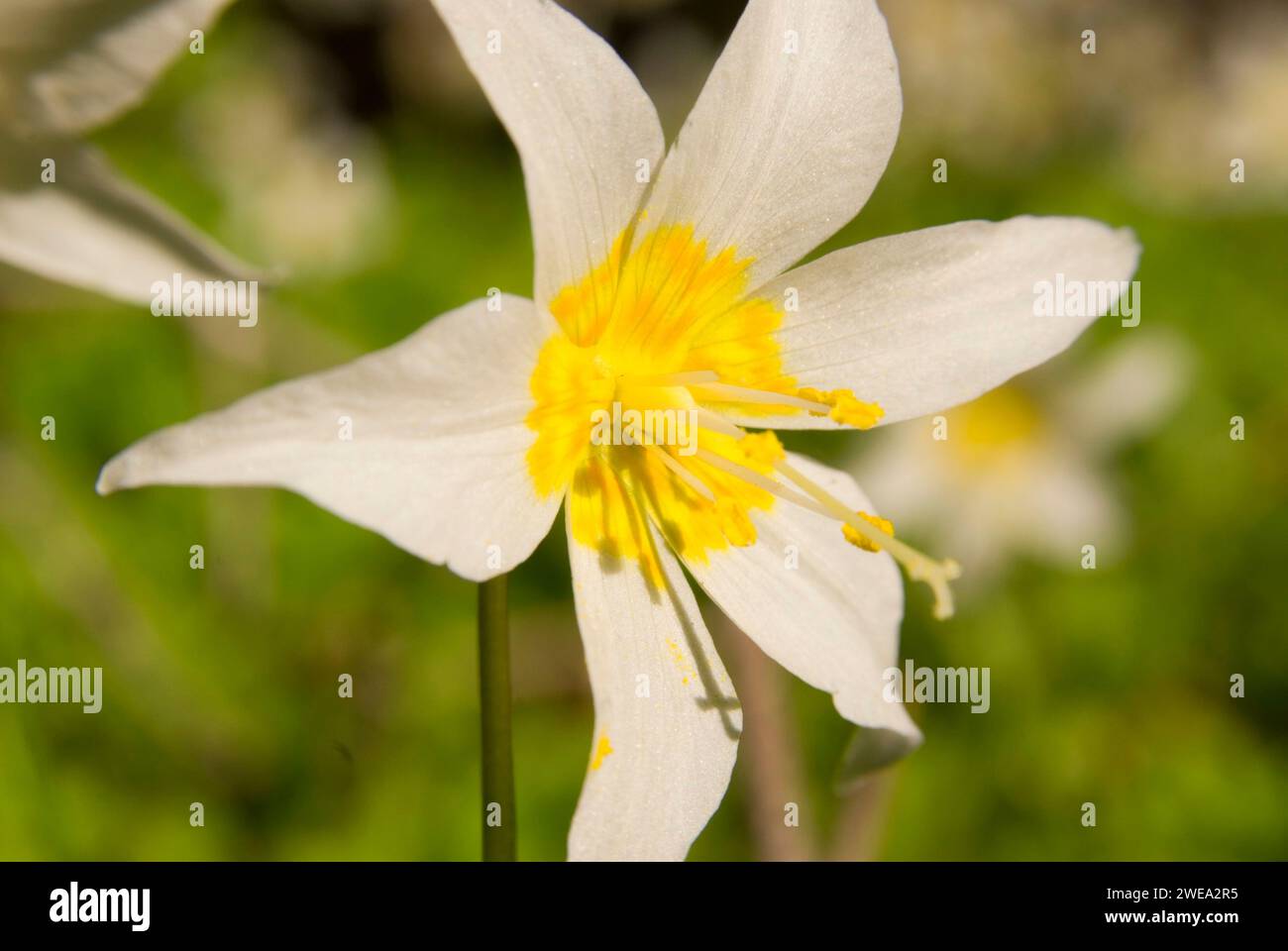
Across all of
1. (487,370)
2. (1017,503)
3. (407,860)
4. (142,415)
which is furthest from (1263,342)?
(487,370)

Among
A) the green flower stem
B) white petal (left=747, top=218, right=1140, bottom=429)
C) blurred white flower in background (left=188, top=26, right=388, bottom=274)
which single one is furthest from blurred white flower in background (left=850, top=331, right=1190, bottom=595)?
the green flower stem

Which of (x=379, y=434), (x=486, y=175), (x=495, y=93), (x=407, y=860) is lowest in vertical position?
(x=407, y=860)

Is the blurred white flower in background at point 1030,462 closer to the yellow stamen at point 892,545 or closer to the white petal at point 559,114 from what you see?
the yellow stamen at point 892,545

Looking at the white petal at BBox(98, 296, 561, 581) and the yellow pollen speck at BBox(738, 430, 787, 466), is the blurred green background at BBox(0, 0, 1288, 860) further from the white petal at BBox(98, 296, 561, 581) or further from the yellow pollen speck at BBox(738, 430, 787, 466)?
the yellow pollen speck at BBox(738, 430, 787, 466)

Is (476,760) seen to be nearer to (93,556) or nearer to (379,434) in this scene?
(93,556)

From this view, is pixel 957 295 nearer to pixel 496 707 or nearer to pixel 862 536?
pixel 862 536
